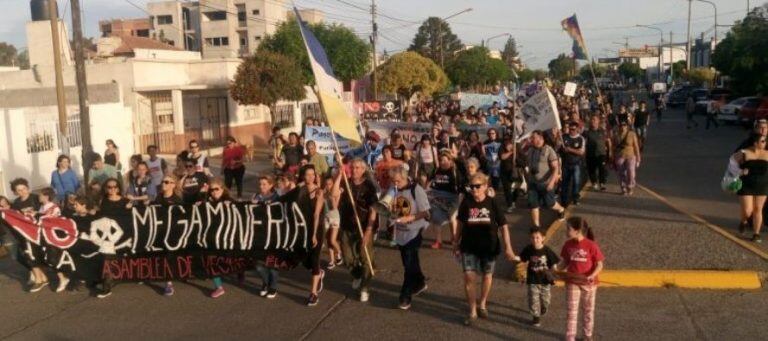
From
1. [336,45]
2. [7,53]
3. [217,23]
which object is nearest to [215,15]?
[217,23]

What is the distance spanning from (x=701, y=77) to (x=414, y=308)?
69380mm

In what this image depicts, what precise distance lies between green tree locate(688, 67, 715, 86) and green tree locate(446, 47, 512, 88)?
61.9 ft

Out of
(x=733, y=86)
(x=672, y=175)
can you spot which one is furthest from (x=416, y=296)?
(x=733, y=86)

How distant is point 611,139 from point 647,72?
116 m

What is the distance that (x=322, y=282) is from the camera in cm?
871

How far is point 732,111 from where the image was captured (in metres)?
34.4

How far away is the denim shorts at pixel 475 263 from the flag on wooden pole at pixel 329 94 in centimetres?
217

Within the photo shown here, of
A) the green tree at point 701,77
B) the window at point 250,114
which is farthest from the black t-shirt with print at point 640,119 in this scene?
the green tree at point 701,77

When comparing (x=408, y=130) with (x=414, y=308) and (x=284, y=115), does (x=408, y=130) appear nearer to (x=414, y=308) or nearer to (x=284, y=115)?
(x=414, y=308)

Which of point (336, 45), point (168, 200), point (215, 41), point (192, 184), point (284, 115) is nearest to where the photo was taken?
point (168, 200)

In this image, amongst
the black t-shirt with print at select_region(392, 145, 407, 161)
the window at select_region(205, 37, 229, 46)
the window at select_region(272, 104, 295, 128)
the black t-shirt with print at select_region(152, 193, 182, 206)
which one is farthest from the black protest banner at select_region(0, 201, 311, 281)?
the window at select_region(205, 37, 229, 46)

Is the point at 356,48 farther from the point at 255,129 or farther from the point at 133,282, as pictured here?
the point at 133,282

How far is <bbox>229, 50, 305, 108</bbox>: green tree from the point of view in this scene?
30.0 m

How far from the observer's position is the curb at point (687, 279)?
792cm
